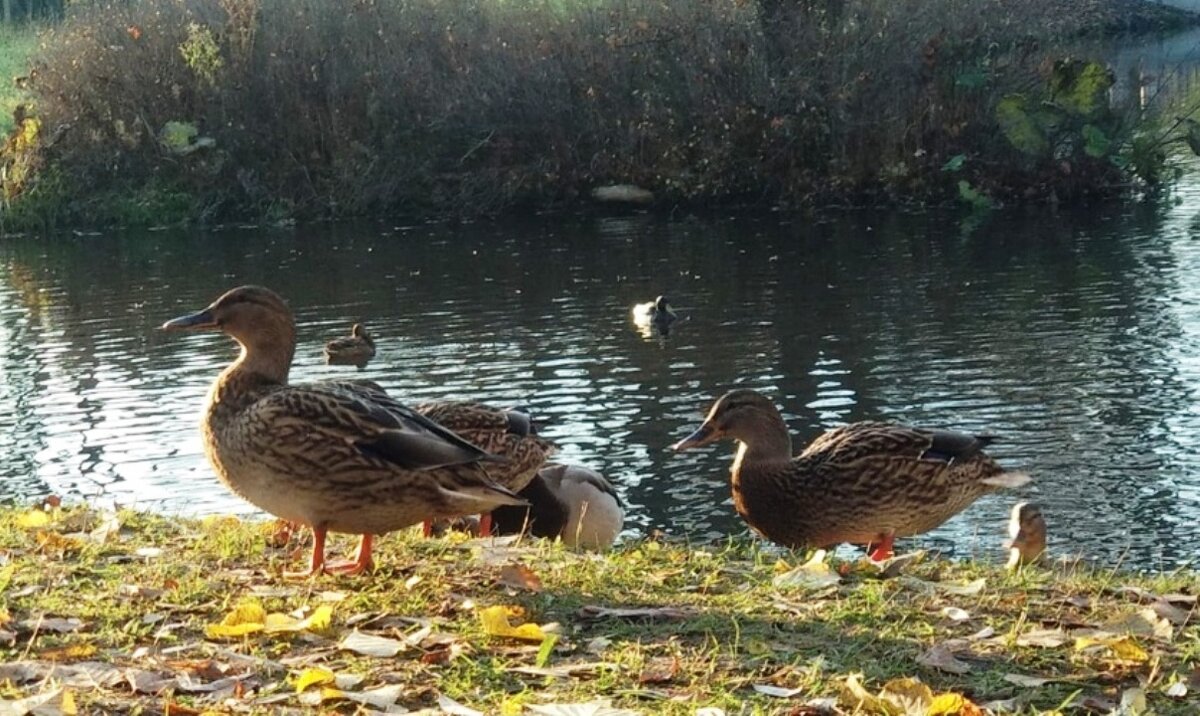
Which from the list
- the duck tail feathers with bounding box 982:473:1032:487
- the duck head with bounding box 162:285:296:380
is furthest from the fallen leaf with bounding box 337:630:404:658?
the duck tail feathers with bounding box 982:473:1032:487

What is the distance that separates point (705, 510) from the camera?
11078mm

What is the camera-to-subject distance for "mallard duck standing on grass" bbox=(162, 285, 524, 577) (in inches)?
230

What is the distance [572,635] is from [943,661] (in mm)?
1030

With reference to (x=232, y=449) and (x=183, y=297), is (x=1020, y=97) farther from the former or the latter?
(x=232, y=449)

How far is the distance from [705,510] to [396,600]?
5.80 m

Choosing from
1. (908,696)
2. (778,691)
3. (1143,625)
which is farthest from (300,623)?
(1143,625)

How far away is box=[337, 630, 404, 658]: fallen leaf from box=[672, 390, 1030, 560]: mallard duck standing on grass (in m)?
3.91

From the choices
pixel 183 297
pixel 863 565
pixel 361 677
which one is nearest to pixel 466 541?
pixel 863 565

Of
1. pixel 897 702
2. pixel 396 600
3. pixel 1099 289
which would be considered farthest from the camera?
pixel 1099 289

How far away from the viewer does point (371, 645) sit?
15.7 feet

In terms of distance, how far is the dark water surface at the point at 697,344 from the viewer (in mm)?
11750

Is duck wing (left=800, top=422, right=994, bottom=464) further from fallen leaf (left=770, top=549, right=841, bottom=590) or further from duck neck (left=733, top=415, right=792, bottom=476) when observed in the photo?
fallen leaf (left=770, top=549, right=841, bottom=590)

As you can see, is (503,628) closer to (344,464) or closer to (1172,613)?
(344,464)

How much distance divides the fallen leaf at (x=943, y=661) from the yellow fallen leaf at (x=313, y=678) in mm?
1558
